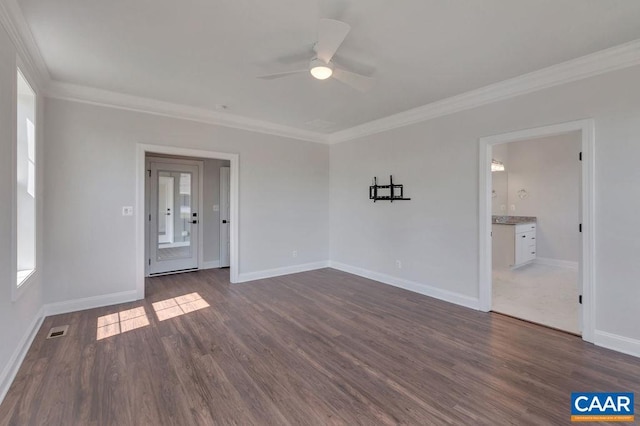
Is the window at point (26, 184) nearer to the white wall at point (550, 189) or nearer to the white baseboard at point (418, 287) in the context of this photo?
the white baseboard at point (418, 287)

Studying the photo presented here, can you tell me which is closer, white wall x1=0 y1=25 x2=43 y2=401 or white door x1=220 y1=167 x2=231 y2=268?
white wall x1=0 y1=25 x2=43 y2=401

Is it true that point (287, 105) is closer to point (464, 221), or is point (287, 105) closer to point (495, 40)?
point (495, 40)

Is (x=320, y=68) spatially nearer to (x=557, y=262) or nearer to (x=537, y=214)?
(x=537, y=214)

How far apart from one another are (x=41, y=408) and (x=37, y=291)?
1824 mm

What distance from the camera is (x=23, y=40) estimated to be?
2.39 meters

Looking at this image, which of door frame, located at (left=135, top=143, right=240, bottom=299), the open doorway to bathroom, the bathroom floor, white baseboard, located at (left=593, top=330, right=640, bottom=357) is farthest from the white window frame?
the open doorway to bathroom

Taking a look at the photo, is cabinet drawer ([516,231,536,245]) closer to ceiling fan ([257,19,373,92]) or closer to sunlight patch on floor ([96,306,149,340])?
ceiling fan ([257,19,373,92])

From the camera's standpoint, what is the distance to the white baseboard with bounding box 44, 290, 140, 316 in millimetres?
3436

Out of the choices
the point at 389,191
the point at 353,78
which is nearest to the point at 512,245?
the point at 389,191

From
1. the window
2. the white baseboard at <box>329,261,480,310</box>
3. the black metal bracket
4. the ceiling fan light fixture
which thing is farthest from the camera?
the black metal bracket

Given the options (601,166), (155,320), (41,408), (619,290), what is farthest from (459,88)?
(41,408)

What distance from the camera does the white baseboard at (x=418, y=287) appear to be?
3740 mm

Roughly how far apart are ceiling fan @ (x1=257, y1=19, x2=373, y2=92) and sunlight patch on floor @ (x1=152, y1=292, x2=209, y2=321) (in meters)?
2.88

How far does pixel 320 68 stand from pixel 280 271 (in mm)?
3717
